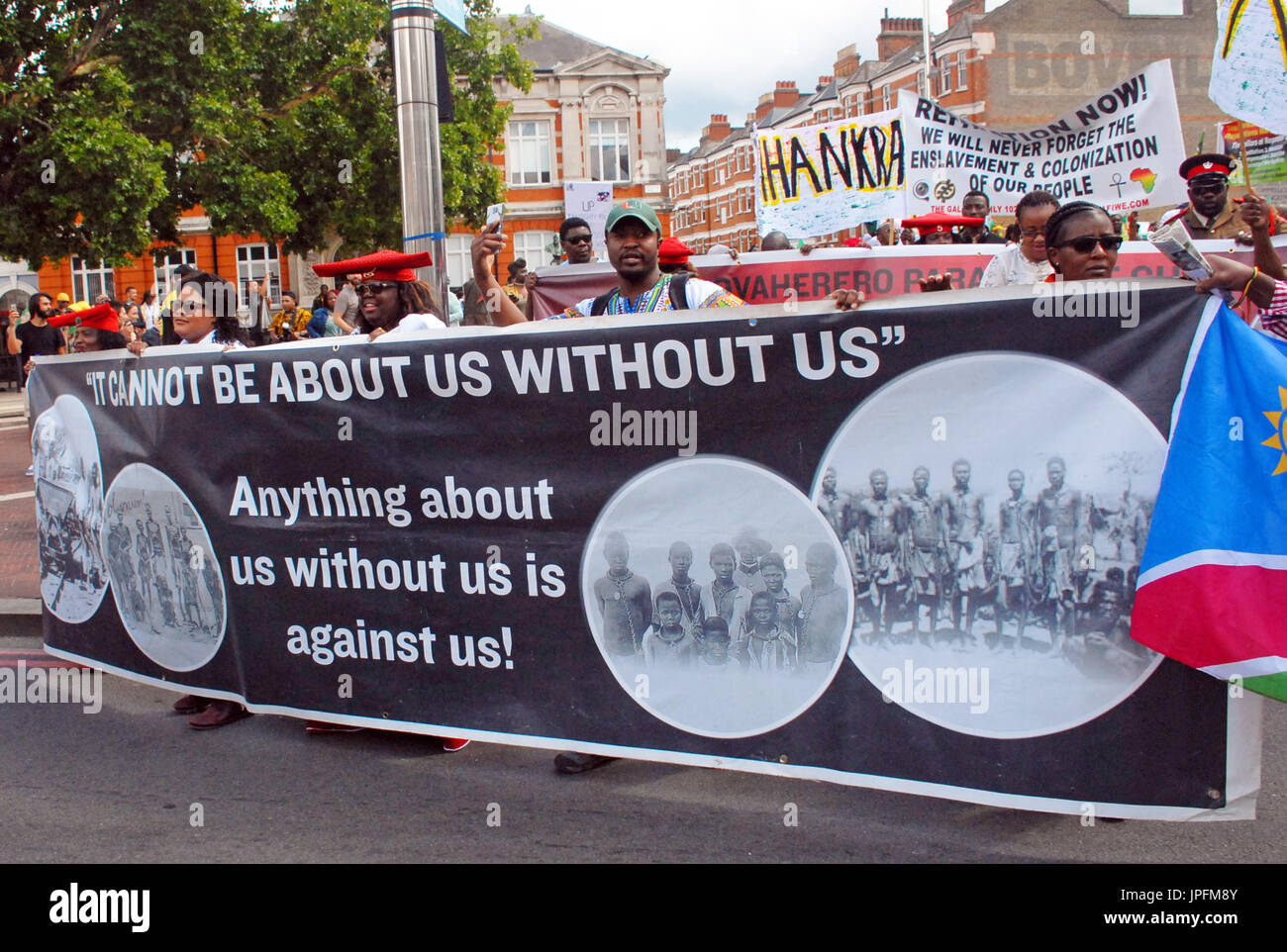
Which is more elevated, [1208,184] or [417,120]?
[417,120]

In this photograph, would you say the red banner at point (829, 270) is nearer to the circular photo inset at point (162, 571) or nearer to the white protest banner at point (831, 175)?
the white protest banner at point (831, 175)

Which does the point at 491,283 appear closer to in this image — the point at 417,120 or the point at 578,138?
the point at 417,120

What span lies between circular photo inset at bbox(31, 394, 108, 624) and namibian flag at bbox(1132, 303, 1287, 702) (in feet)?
13.7

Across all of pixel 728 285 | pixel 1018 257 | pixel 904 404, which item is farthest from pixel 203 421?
pixel 728 285

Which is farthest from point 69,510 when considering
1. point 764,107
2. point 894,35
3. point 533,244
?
point 764,107

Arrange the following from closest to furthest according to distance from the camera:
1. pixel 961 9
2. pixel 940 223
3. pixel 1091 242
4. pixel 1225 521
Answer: pixel 1225 521 → pixel 1091 242 → pixel 940 223 → pixel 961 9

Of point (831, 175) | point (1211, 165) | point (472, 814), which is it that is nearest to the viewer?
point (472, 814)

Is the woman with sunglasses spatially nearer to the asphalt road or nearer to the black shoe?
the asphalt road

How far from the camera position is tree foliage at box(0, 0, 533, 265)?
70.3 ft

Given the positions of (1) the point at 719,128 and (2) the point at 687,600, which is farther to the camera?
(1) the point at 719,128

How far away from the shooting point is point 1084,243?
3.69m

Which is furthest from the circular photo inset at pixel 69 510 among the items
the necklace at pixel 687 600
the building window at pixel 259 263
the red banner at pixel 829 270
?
the building window at pixel 259 263

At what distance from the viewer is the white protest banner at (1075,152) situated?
814 centimetres

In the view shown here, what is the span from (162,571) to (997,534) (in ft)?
10.9
